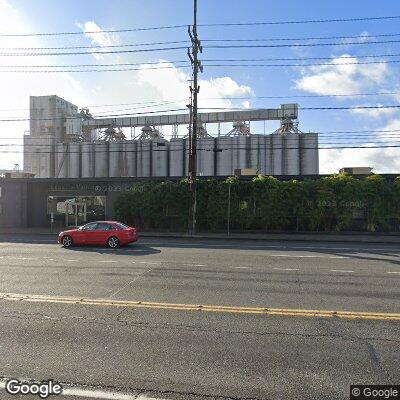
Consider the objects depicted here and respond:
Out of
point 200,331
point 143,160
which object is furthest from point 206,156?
point 200,331

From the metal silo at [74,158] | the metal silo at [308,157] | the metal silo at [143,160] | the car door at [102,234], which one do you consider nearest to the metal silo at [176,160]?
the metal silo at [143,160]

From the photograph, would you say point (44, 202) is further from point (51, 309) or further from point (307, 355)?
point (307, 355)

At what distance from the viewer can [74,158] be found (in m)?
68.1

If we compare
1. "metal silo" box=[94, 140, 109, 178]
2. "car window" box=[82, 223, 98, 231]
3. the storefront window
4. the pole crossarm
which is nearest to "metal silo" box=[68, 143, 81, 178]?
"metal silo" box=[94, 140, 109, 178]

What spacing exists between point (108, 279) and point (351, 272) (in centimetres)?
683

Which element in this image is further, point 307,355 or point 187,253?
point 187,253

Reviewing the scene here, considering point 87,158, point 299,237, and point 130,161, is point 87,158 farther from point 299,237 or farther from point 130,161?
point 299,237

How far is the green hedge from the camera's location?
25.0 meters

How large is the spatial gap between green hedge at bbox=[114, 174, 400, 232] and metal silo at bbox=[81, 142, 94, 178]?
138ft

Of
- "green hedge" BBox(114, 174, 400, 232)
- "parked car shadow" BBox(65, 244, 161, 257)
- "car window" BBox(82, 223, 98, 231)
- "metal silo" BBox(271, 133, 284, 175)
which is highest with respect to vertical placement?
"metal silo" BBox(271, 133, 284, 175)

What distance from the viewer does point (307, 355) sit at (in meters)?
4.98

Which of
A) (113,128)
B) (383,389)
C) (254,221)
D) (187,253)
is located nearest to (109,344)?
(383,389)

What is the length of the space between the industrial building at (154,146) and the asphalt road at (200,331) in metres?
47.7

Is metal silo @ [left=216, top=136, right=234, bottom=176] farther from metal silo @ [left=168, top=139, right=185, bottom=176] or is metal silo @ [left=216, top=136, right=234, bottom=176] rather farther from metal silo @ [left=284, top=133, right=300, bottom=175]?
metal silo @ [left=284, top=133, right=300, bottom=175]
